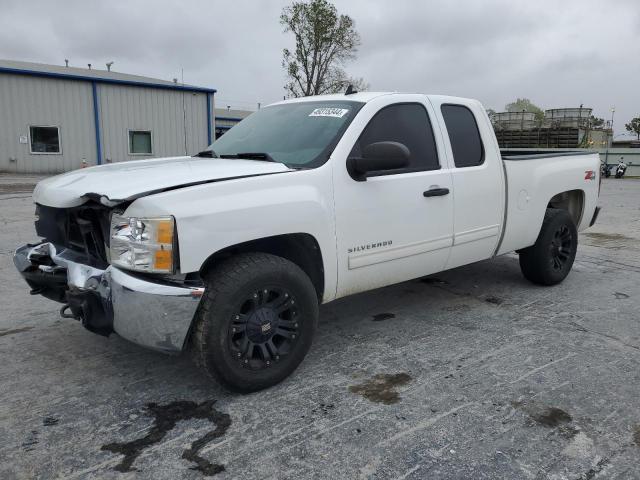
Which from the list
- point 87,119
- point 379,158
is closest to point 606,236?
point 379,158

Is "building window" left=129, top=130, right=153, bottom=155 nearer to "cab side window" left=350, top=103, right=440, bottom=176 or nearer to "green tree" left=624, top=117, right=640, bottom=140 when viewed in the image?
"cab side window" left=350, top=103, right=440, bottom=176

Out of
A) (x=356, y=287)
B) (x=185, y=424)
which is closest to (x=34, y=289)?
(x=185, y=424)

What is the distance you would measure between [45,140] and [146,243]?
2254cm

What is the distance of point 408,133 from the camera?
12.9 feet

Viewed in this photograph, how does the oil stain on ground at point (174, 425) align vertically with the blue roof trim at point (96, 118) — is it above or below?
below

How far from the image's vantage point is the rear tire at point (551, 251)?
5141 millimetres

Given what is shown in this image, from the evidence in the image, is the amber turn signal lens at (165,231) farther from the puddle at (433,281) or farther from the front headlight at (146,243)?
the puddle at (433,281)

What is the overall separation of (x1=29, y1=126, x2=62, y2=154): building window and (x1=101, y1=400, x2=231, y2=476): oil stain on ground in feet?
73.1

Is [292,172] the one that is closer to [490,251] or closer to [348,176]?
[348,176]

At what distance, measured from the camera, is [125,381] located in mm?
3248

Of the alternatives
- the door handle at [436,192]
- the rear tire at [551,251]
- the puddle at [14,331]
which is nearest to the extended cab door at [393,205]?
the door handle at [436,192]

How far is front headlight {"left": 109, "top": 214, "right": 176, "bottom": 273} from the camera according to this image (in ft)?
8.58

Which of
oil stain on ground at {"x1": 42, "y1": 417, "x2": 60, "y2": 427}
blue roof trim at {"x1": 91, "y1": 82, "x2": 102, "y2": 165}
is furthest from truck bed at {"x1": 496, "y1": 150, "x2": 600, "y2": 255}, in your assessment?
blue roof trim at {"x1": 91, "y1": 82, "x2": 102, "y2": 165}

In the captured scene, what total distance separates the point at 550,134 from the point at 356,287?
2977 centimetres
